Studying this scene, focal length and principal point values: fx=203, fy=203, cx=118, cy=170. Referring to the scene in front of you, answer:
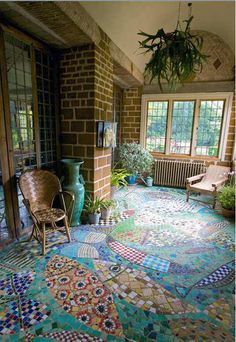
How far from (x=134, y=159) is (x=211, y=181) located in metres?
1.72

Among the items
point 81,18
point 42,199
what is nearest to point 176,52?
point 81,18

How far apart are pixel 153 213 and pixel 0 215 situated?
2261 mm

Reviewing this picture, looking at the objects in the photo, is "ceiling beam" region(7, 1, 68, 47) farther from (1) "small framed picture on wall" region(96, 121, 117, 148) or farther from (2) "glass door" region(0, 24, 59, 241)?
(1) "small framed picture on wall" region(96, 121, 117, 148)

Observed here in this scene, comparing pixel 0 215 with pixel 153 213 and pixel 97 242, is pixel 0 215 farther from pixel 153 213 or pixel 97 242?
pixel 153 213

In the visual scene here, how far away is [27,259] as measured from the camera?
2.13 meters

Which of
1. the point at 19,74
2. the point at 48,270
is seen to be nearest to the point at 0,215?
the point at 48,270

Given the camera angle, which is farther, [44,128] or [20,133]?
[44,128]

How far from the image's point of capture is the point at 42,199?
2611 millimetres

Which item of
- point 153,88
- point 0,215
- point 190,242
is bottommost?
point 190,242

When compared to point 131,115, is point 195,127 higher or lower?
lower

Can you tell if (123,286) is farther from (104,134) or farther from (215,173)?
(215,173)

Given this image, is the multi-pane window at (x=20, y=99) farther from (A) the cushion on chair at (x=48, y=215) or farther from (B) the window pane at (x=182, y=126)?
(B) the window pane at (x=182, y=126)

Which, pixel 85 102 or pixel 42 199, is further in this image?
pixel 85 102

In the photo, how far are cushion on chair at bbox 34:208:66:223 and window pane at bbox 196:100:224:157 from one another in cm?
383
